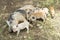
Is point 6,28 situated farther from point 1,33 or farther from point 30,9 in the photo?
point 30,9

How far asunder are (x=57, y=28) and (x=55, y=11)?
52 cm

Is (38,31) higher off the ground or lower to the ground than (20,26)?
lower

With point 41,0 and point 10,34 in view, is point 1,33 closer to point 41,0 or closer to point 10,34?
point 10,34

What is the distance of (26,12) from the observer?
3.70 m

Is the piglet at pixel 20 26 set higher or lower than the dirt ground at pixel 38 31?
higher

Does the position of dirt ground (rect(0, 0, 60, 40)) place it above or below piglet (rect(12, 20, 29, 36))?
below

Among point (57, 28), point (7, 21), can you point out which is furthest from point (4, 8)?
point (57, 28)

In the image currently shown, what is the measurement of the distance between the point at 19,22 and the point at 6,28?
0.24 meters

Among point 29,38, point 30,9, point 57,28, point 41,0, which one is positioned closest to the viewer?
point 29,38

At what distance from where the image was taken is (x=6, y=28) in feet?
11.6

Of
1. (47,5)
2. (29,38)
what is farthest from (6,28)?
(47,5)

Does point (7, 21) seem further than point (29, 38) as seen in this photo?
Yes

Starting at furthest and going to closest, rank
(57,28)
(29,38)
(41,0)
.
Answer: (41,0)
(57,28)
(29,38)

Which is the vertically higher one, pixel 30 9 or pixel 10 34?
pixel 30 9
